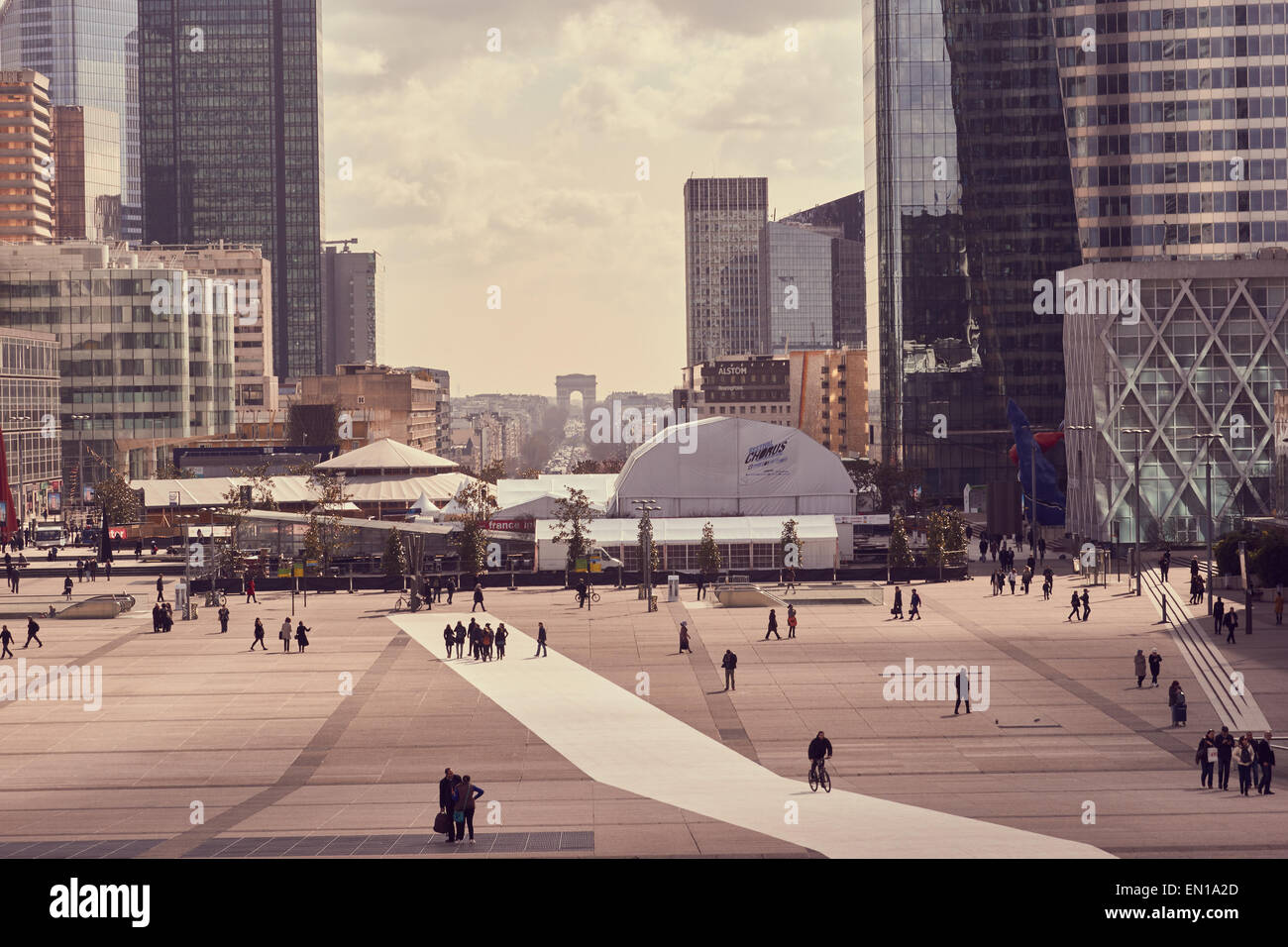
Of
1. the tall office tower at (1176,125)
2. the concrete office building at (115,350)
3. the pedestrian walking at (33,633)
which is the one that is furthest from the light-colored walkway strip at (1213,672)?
the concrete office building at (115,350)

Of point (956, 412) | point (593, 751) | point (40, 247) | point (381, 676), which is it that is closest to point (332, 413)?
point (40, 247)

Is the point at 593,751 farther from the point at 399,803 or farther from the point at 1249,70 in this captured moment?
the point at 1249,70

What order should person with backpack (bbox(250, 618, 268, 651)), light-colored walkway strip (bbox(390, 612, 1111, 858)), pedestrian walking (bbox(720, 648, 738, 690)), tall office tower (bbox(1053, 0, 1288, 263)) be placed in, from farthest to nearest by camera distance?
tall office tower (bbox(1053, 0, 1288, 263)) → person with backpack (bbox(250, 618, 268, 651)) → pedestrian walking (bbox(720, 648, 738, 690)) → light-colored walkway strip (bbox(390, 612, 1111, 858))

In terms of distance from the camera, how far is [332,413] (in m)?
191

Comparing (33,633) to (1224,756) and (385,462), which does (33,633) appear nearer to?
(1224,756)

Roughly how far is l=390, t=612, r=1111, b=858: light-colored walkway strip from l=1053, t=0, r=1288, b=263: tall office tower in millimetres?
97696

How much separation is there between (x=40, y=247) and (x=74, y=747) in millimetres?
126566

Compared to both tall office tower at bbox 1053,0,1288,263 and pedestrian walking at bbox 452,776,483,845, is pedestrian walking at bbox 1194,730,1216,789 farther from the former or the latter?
tall office tower at bbox 1053,0,1288,263

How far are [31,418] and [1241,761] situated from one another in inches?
4739

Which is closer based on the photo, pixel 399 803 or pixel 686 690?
pixel 399 803

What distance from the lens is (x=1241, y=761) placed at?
29875mm

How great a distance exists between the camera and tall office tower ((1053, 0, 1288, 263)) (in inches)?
4941

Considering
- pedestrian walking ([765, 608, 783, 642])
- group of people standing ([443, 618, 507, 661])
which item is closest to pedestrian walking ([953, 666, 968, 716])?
pedestrian walking ([765, 608, 783, 642])

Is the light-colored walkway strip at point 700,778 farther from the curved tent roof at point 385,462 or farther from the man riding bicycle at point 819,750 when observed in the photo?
the curved tent roof at point 385,462
